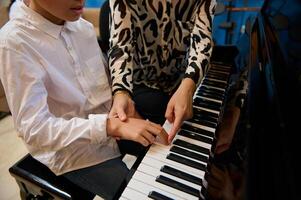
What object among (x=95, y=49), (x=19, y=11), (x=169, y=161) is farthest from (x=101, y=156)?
(x=19, y=11)

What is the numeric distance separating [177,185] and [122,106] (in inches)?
13.1

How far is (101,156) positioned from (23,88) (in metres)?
0.38

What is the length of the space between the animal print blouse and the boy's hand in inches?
1.2

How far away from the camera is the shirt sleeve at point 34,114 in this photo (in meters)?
0.73

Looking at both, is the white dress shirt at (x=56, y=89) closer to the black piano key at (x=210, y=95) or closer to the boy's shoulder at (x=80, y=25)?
the boy's shoulder at (x=80, y=25)

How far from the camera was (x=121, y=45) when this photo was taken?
3.22ft

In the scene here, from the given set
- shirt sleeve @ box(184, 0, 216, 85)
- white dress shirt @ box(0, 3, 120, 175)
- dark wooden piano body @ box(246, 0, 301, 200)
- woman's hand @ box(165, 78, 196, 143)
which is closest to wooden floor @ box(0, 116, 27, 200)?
white dress shirt @ box(0, 3, 120, 175)

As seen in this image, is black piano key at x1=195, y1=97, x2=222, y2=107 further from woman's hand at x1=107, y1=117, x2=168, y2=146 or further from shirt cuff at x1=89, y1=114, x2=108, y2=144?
shirt cuff at x1=89, y1=114, x2=108, y2=144

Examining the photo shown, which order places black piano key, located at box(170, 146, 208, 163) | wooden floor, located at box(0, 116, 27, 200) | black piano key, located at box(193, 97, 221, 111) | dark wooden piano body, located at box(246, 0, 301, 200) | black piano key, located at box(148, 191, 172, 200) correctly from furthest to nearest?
wooden floor, located at box(0, 116, 27, 200), black piano key, located at box(193, 97, 221, 111), black piano key, located at box(170, 146, 208, 163), black piano key, located at box(148, 191, 172, 200), dark wooden piano body, located at box(246, 0, 301, 200)

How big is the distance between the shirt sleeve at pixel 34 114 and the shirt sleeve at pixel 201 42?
0.37m

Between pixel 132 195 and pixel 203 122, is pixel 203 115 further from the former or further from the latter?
pixel 132 195

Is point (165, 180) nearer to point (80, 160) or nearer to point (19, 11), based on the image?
point (80, 160)

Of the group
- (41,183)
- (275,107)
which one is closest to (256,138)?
(275,107)

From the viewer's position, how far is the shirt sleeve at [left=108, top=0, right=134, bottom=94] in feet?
3.02
